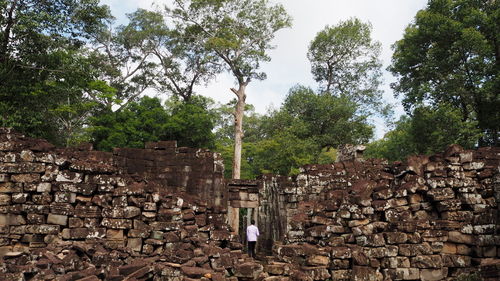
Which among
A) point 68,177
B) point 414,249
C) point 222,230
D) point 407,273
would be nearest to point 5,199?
point 68,177

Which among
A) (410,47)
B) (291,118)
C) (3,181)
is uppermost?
(410,47)

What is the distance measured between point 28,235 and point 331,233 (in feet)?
20.6

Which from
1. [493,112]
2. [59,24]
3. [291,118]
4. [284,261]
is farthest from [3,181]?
[493,112]

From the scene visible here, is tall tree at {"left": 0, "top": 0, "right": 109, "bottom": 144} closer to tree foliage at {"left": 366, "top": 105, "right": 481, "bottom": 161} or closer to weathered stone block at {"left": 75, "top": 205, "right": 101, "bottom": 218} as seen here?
weathered stone block at {"left": 75, "top": 205, "right": 101, "bottom": 218}

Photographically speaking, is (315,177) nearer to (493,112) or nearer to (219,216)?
(219,216)

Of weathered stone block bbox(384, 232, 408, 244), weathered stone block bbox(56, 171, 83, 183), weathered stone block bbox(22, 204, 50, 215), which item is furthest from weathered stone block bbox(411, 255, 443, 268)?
weathered stone block bbox(22, 204, 50, 215)

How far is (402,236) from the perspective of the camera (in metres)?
7.35

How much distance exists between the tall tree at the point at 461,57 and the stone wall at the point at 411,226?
28.1 feet

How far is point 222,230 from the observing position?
9000 millimetres

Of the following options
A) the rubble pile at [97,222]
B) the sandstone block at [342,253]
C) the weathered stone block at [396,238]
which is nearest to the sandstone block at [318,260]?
the sandstone block at [342,253]

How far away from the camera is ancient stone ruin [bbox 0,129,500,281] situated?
23.7ft

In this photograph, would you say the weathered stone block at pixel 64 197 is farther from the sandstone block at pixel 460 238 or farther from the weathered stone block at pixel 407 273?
the sandstone block at pixel 460 238

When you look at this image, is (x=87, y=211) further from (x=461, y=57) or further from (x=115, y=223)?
(x=461, y=57)

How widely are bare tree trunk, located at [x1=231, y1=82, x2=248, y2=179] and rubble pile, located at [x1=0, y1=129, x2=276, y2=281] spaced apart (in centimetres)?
996
